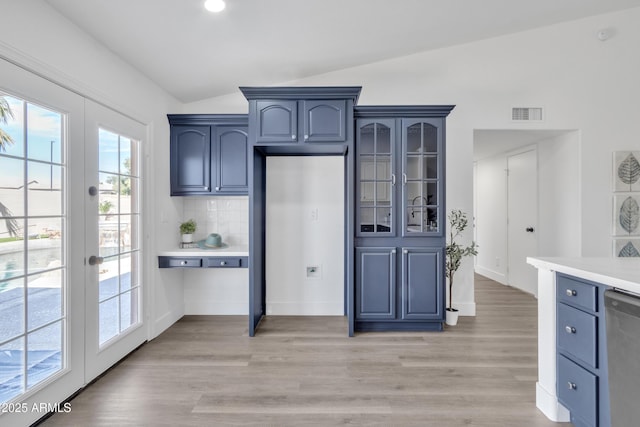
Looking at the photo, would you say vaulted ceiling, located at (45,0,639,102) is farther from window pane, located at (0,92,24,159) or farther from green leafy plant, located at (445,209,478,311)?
green leafy plant, located at (445,209,478,311)

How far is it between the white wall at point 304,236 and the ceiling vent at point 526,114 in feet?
7.30

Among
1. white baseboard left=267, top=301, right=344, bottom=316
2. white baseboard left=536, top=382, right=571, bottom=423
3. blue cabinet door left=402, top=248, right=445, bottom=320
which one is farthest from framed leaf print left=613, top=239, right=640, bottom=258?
white baseboard left=267, top=301, right=344, bottom=316

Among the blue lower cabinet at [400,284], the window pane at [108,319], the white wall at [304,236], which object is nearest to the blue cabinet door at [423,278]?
the blue lower cabinet at [400,284]

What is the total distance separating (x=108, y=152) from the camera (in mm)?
2436

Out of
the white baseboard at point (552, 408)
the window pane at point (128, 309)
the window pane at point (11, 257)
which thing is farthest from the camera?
the window pane at point (128, 309)

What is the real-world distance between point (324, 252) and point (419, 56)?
263 centimetres

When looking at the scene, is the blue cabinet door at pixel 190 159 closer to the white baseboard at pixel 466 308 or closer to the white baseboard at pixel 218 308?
the white baseboard at pixel 218 308

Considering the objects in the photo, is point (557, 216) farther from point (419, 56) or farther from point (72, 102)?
point (72, 102)

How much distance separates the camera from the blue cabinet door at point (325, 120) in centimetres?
297

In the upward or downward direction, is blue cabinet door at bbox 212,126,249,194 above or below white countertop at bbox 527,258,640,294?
above

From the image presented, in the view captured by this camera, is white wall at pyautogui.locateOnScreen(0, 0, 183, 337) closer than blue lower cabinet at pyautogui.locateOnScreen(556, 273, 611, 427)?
No

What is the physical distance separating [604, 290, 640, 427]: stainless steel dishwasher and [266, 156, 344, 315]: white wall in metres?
2.60

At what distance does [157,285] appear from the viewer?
10.1 ft

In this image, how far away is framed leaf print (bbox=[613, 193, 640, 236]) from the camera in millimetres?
3623
